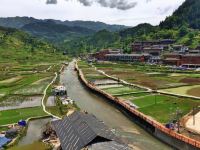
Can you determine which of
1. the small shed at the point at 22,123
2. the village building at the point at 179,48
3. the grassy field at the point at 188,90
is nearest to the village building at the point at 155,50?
the village building at the point at 179,48

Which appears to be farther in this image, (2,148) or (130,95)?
(130,95)

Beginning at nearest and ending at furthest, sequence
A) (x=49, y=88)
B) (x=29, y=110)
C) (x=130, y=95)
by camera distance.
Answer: (x=29, y=110), (x=130, y=95), (x=49, y=88)

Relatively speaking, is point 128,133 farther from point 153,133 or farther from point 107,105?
point 107,105

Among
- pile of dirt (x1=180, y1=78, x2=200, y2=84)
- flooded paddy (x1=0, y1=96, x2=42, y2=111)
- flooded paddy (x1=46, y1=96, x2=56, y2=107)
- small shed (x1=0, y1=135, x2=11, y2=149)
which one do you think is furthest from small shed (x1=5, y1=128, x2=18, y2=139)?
pile of dirt (x1=180, y1=78, x2=200, y2=84)

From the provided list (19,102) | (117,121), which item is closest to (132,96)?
(117,121)

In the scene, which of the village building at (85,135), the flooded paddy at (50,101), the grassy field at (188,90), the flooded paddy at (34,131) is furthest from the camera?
the grassy field at (188,90)

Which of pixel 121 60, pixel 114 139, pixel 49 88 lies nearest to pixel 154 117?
pixel 114 139

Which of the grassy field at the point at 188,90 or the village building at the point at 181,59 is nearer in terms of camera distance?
the grassy field at the point at 188,90

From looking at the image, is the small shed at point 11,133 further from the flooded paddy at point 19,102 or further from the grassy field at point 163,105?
the grassy field at point 163,105
